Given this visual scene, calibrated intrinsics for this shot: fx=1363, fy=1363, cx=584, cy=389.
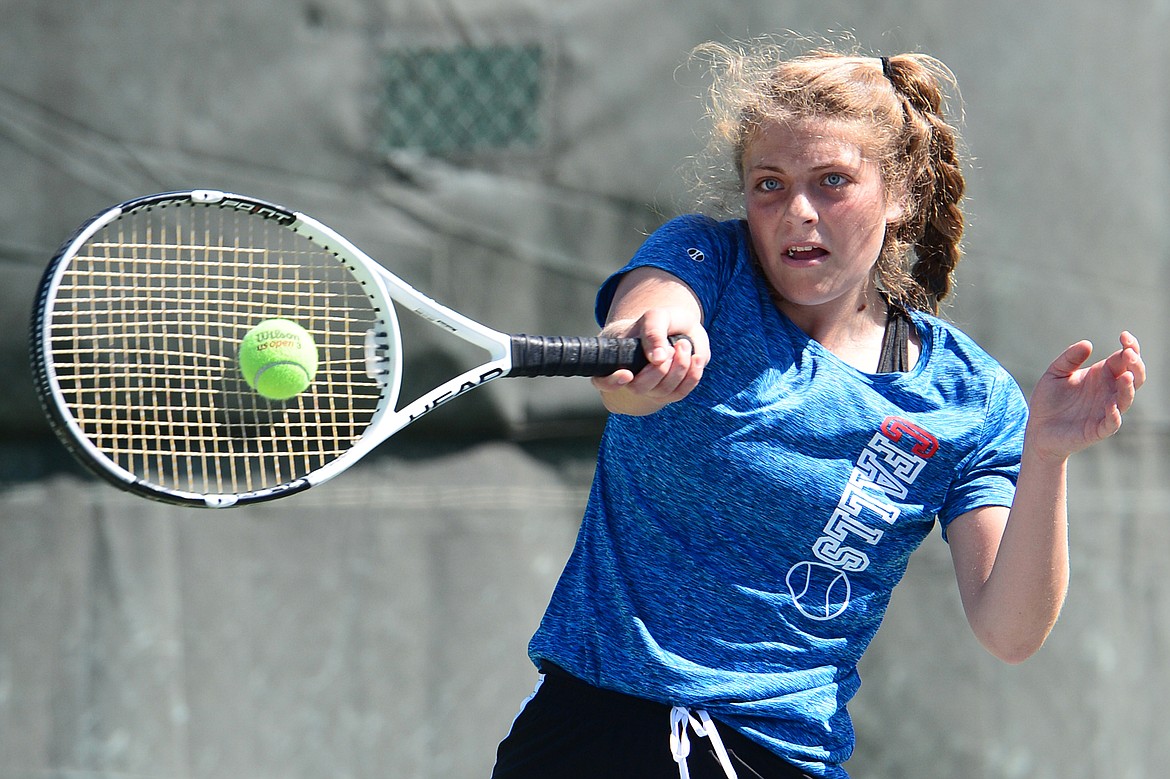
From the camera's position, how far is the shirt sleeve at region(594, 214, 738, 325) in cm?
184

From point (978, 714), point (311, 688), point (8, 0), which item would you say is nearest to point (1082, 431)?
point (978, 714)

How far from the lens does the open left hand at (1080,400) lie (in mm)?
1760

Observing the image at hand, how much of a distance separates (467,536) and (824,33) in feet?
5.26

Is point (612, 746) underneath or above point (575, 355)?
underneath

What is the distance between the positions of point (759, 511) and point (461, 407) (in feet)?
5.82

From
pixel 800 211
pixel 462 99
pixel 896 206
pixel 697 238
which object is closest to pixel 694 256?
pixel 697 238

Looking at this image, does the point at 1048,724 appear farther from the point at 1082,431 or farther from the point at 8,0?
the point at 8,0

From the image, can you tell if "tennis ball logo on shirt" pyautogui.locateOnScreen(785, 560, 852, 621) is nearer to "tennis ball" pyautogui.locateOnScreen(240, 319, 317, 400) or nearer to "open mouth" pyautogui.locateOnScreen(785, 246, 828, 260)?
"open mouth" pyautogui.locateOnScreen(785, 246, 828, 260)

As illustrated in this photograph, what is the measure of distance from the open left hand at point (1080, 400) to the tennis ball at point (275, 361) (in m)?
1.03

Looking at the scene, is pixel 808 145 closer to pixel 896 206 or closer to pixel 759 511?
pixel 896 206

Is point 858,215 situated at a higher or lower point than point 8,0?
lower

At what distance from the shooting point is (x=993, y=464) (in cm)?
196

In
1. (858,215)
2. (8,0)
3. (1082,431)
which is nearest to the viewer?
(1082,431)

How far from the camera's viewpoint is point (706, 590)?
6.12 feet
